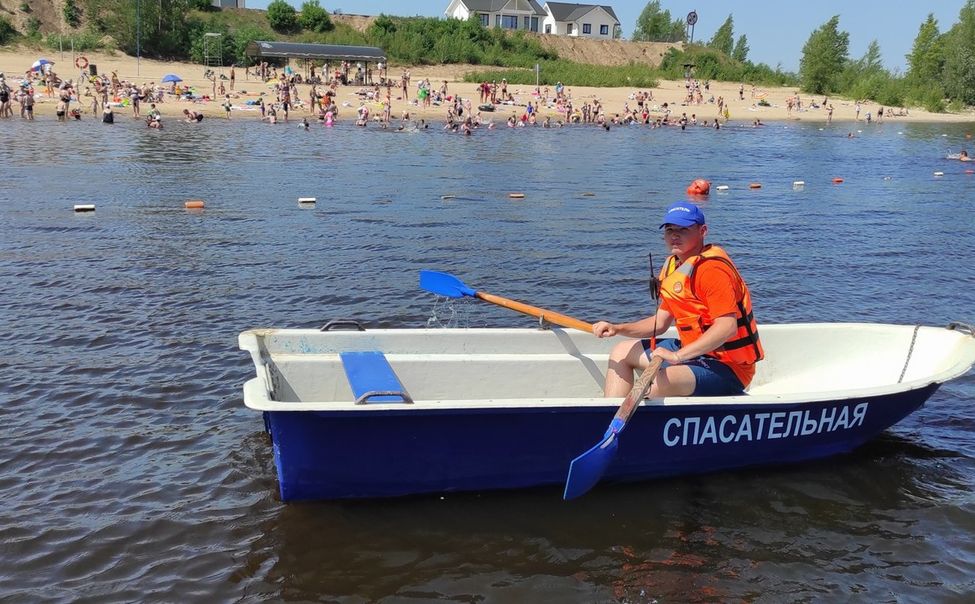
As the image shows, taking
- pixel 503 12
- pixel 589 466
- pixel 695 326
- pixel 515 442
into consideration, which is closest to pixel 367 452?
pixel 515 442

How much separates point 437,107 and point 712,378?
4615 centimetres

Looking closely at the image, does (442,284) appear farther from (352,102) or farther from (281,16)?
(281,16)

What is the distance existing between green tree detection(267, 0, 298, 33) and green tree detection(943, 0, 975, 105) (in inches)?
2172

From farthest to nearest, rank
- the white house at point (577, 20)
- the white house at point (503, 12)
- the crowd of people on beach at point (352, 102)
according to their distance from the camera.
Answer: the white house at point (577, 20)
the white house at point (503, 12)
the crowd of people on beach at point (352, 102)

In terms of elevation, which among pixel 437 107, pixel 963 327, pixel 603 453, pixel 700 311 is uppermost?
pixel 437 107

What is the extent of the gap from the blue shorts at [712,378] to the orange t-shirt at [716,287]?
15.4 inches

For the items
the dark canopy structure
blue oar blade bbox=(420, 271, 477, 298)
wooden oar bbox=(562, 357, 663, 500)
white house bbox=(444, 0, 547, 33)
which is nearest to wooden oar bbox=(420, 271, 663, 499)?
wooden oar bbox=(562, 357, 663, 500)

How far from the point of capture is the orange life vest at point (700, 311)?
19.2ft

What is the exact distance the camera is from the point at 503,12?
290 ft

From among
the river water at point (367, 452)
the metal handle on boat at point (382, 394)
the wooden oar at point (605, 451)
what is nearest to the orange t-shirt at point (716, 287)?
the wooden oar at point (605, 451)

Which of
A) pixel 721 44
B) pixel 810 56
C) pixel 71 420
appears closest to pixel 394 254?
pixel 71 420

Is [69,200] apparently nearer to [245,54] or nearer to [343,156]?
[343,156]

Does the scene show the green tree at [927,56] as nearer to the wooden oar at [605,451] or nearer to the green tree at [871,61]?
the green tree at [871,61]

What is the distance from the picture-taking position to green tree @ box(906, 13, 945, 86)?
79625 millimetres
